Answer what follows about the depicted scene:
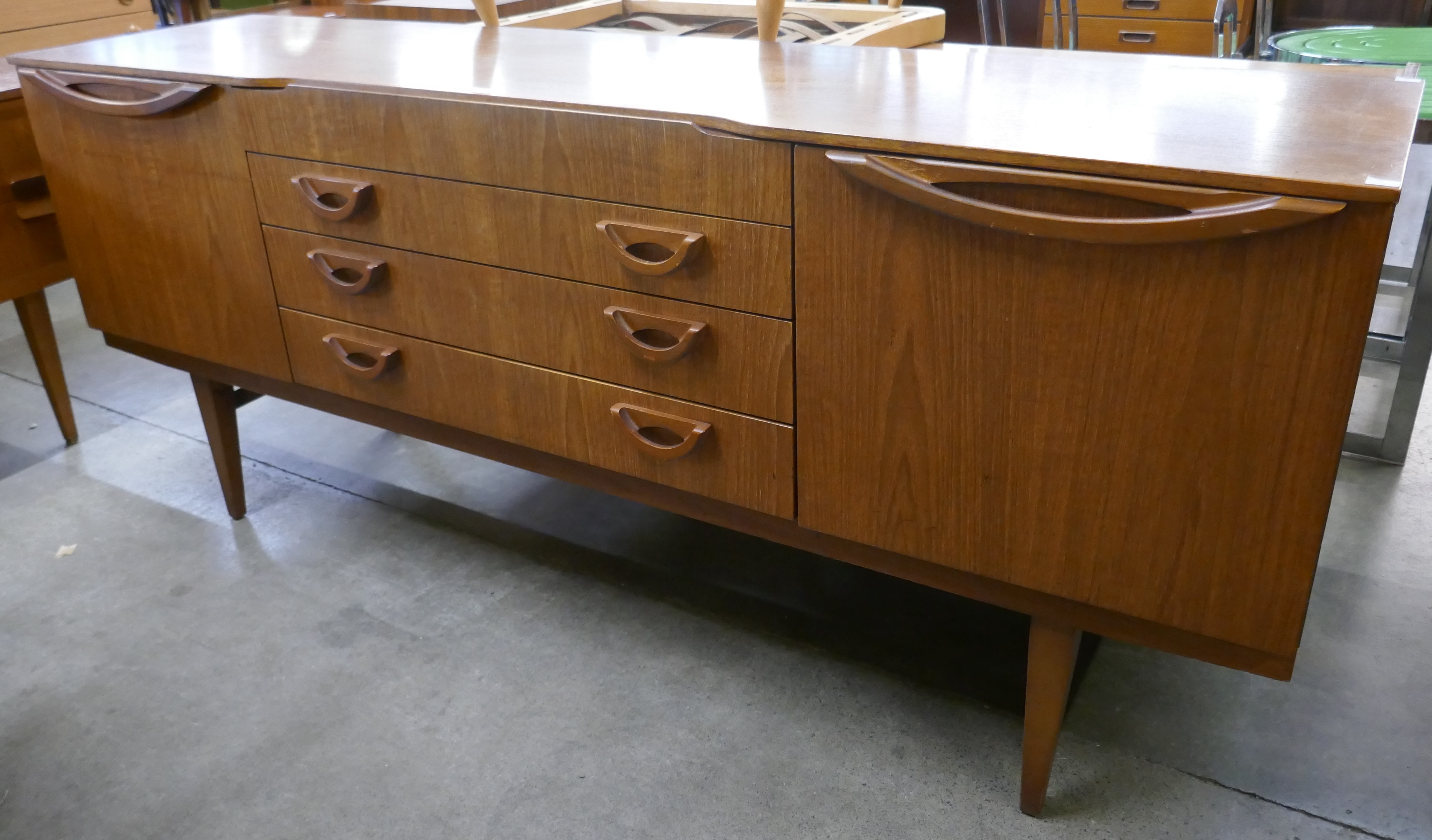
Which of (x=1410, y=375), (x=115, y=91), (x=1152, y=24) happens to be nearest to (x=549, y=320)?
(x=115, y=91)

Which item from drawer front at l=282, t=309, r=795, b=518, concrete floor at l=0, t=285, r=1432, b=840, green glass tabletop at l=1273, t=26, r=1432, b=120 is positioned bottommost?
concrete floor at l=0, t=285, r=1432, b=840

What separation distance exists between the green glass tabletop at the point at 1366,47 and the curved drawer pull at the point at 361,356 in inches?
54.9

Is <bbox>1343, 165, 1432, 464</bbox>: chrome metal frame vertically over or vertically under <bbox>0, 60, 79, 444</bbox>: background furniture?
under

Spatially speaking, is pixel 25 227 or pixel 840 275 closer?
pixel 840 275

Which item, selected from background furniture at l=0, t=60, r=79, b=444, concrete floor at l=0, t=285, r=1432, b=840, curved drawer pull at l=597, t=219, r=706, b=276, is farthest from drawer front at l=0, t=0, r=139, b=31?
curved drawer pull at l=597, t=219, r=706, b=276

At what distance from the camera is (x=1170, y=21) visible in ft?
11.6

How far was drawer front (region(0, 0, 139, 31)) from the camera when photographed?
261cm

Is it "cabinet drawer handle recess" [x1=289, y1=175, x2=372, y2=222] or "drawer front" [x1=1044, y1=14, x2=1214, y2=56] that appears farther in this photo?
"drawer front" [x1=1044, y1=14, x2=1214, y2=56]

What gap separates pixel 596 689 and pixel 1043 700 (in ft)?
1.90

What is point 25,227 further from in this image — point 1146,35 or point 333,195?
point 1146,35

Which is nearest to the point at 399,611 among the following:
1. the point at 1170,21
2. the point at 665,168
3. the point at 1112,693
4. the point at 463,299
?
the point at 463,299

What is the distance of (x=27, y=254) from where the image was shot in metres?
1.84

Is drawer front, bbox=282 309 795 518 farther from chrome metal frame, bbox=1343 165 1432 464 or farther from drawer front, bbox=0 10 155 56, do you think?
drawer front, bbox=0 10 155 56

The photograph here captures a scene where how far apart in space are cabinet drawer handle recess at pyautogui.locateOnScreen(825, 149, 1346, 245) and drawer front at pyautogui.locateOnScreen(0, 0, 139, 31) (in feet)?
8.45
